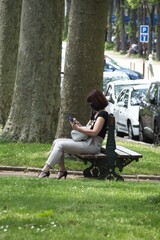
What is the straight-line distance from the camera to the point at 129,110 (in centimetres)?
2986

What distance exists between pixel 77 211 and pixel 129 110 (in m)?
19.6

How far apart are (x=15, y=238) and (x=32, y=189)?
3917mm

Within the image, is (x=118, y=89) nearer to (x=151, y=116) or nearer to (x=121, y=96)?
(x=121, y=96)

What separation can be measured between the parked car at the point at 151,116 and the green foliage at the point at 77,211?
11535 mm

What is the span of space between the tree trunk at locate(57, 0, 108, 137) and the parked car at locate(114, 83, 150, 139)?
10707 millimetres

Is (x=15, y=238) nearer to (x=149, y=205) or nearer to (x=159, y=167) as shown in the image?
(x=149, y=205)

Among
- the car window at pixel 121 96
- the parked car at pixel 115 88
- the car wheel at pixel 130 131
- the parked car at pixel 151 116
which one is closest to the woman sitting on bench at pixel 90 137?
the parked car at pixel 151 116

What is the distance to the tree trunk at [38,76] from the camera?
20.3 meters

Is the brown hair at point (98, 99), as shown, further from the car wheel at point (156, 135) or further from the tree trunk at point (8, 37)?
the tree trunk at point (8, 37)

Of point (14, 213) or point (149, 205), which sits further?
point (149, 205)

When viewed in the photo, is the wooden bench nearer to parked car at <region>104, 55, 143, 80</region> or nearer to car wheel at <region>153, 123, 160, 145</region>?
car wheel at <region>153, 123, 160, 145</region>

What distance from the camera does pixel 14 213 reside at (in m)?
10.1

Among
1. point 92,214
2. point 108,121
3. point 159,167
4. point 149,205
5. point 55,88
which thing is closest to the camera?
point 92,214

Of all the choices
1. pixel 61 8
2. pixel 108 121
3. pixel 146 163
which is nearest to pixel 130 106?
pixel 61 8
